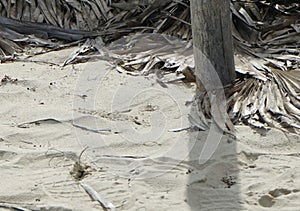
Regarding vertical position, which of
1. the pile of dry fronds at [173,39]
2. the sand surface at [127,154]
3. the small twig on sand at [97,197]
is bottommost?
the small twig on sand at [97,197]

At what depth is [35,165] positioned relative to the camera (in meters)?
3.93

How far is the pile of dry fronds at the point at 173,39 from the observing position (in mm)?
4566

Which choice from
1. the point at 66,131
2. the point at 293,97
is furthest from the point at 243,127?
the point at 66,131

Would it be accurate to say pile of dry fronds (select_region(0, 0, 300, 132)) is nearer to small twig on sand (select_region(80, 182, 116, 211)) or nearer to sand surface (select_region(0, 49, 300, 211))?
sand surface (select_region(0, 49, 300, 211))

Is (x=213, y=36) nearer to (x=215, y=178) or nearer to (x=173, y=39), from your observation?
(x=173, y=39)

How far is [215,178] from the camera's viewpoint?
3.69 m

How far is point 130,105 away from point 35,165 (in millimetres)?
1099

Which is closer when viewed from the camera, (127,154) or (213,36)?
(127,154)

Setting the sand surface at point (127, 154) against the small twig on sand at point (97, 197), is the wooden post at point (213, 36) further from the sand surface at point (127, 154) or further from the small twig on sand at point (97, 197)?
the small twig on sand at point (97, 197)

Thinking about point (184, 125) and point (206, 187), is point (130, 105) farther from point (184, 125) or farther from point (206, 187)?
point (206, 187)

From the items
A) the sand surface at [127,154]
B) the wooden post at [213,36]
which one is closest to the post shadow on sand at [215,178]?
the sand surface at [127,154]

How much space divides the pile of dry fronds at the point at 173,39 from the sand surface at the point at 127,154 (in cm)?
26

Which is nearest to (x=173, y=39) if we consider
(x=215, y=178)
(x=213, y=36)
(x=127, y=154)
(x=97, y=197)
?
(x=213, y=36)

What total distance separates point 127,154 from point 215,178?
65 cm
